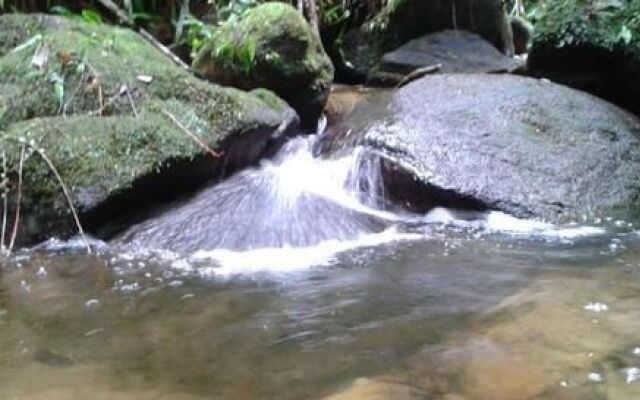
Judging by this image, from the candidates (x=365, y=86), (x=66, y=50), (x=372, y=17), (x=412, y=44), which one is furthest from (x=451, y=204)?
(x=372, y=17)

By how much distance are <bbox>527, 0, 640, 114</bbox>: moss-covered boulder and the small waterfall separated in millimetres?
2171

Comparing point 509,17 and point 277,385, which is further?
point 509,17

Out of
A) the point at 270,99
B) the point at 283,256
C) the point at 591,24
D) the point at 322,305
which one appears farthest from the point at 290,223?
the point at 591,24

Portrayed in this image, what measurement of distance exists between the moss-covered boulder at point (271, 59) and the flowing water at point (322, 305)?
4.84 feet

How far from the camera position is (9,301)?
11.3ft

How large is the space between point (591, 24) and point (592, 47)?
177 mm

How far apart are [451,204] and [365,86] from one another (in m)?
3.69

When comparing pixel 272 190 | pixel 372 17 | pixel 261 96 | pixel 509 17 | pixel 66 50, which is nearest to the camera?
pixel 272 190

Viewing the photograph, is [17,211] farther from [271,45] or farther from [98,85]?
[271,45]

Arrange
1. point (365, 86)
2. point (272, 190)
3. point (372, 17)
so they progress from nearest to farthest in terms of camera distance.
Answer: point (272, 190) < point (365, 86) < point (372, 17)

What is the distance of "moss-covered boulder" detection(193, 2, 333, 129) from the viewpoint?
6.24 m

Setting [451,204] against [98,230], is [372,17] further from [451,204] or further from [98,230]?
[98,230]

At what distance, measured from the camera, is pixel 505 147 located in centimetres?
505

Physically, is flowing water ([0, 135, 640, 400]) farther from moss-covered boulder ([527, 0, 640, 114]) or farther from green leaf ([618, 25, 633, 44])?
moss-covered boulder ([527, 0, 640, 114])
